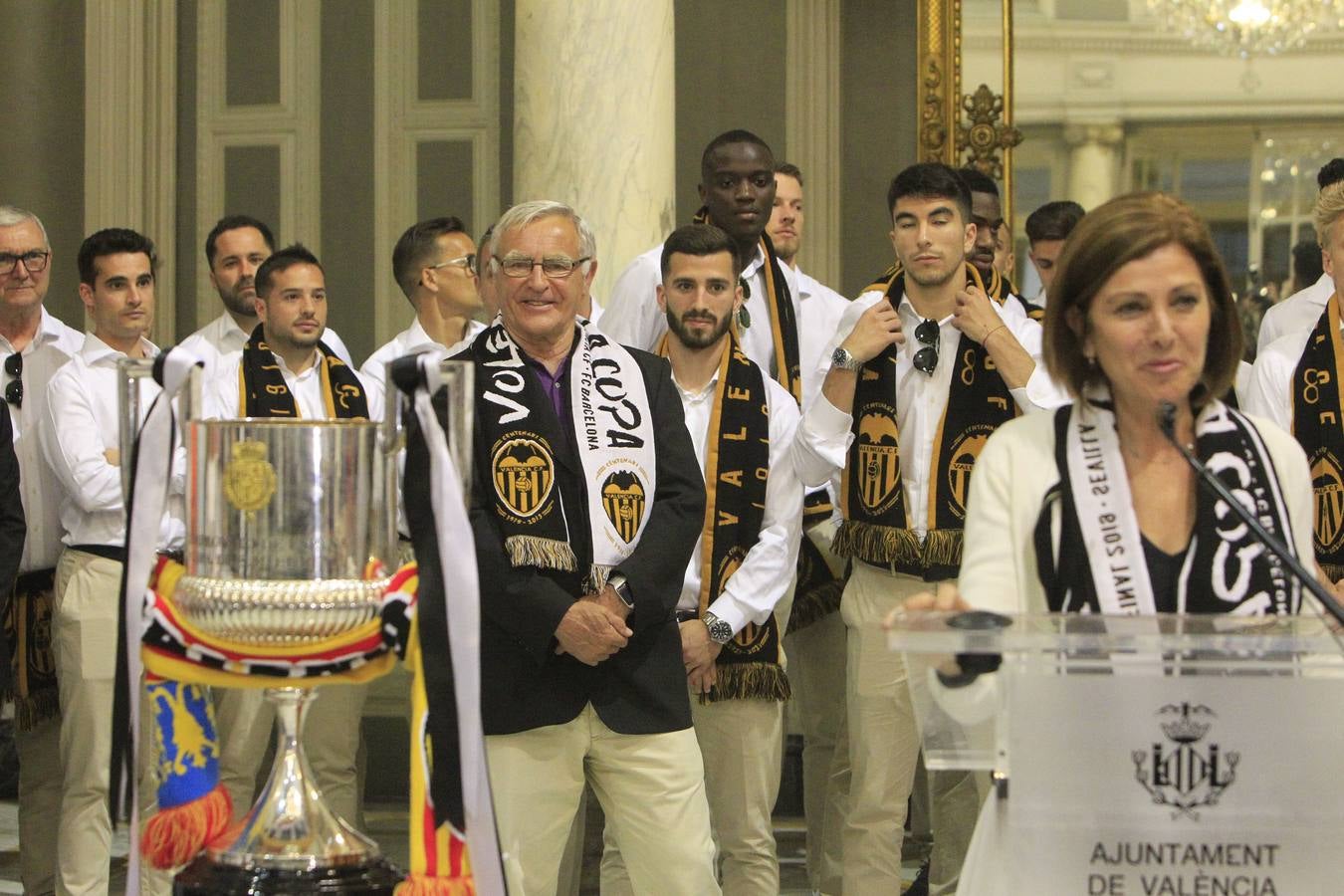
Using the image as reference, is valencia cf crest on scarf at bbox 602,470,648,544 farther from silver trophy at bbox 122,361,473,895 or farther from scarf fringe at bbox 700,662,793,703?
silver trophy at bbox 122,361,473,895

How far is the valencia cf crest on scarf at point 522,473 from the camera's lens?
377cm

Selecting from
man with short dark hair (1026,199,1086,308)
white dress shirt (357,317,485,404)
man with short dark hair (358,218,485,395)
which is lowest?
white dress shirt (357,317,485,404)

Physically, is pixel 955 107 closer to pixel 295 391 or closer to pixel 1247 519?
pixel 295 391

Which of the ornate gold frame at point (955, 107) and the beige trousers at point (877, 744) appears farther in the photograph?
the ornate gold frame at point (955, 107)

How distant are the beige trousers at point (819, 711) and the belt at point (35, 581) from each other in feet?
6.78

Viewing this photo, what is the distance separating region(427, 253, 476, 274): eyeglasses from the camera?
586 cm

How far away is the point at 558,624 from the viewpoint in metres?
3.69

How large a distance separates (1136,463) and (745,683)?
7.31 ft

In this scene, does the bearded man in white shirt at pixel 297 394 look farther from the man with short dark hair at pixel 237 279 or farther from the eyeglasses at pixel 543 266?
the eyeglasses at pixel 543 266

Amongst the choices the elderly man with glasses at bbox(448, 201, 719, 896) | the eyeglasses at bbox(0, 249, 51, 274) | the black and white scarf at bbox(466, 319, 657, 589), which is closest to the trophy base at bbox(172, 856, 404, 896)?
the elderly man with glasses at bbox(448, 201, 719, 896)

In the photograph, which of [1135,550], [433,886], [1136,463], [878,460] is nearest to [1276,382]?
[878,460]

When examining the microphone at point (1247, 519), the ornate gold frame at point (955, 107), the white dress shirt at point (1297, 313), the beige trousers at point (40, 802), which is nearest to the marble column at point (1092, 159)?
the ornate gold frame at point (955, 107)

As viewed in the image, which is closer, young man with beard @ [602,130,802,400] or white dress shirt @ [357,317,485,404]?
young man with beard @ [602,130,802,400]

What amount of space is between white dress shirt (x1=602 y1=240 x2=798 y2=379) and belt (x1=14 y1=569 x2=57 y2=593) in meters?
1.67
